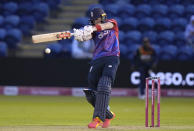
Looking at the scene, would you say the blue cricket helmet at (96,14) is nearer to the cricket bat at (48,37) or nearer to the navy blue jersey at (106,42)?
the navy blue jersey at (106,42)

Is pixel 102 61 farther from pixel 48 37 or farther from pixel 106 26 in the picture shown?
pixel 48 37

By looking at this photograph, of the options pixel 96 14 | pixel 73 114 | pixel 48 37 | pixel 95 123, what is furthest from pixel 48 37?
pixel 73 114

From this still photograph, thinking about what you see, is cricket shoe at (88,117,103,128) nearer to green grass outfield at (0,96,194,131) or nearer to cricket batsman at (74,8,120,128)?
cricket batsman at (74,8,120,128)

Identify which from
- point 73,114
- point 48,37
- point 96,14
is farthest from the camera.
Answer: point 73,114

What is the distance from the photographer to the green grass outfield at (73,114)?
29.1ft

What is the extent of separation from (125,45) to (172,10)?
2.13 metres

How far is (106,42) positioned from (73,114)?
3.95 metres

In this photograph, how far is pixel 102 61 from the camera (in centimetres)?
848

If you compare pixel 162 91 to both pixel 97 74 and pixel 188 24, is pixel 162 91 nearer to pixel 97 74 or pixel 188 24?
pixel 188 24

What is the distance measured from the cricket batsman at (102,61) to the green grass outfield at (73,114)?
329mm

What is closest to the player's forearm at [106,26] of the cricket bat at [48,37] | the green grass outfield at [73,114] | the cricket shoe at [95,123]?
the cricket bat at [48,37]

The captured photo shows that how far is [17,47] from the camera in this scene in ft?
62.7

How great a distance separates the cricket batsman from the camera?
822 cm

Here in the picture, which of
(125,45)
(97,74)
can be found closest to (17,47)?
(125,45)
